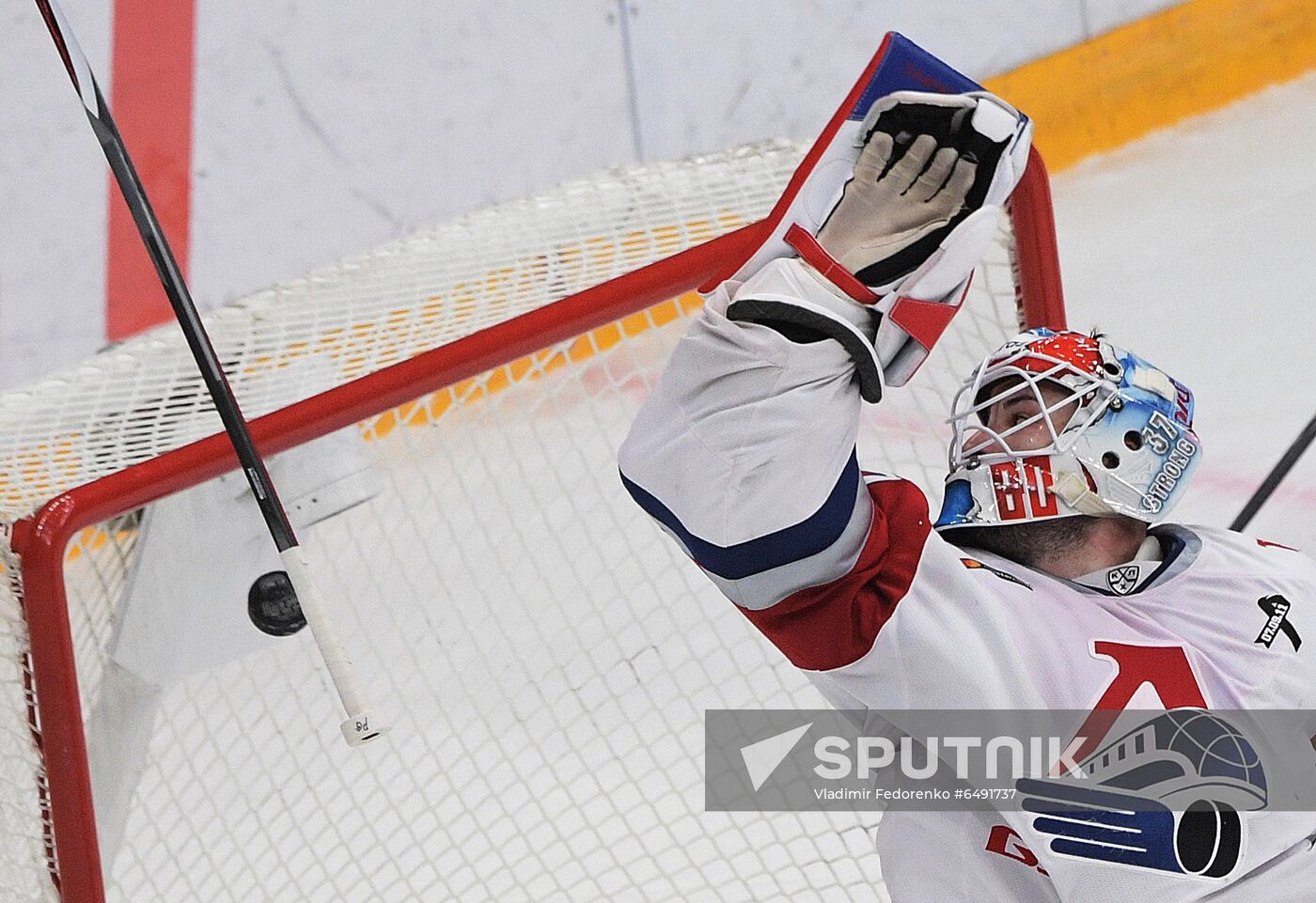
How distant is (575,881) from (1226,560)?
36.7 inches

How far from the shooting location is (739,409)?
900 millimetres

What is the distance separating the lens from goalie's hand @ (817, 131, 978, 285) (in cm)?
87

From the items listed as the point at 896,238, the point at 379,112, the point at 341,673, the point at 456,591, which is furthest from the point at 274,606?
the point at 379,112

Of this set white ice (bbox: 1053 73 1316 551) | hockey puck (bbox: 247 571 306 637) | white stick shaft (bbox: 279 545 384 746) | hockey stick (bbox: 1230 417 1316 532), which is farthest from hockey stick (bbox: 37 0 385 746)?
white ice (bbox: 1053 73 1316 551)

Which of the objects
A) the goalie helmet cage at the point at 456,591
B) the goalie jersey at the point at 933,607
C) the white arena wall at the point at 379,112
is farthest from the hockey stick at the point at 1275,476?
the white arena wall at the point at 379,112

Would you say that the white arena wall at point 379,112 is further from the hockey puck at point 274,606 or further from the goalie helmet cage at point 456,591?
the hockey puck at point 274,606

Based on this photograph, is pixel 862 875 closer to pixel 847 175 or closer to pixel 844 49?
pixel 847 175

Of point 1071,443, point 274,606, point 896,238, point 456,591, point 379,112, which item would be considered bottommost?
point 456,591

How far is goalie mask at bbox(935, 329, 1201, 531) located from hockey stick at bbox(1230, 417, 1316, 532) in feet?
3.24

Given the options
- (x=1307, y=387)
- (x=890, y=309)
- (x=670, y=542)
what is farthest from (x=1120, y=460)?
(x=1307, y=387)

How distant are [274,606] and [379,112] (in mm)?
1659

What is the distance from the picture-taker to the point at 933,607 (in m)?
1.05

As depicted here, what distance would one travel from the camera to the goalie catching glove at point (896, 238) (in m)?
0.87

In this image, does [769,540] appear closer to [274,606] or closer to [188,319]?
[188,319]
